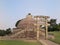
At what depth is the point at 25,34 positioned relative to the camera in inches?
1256

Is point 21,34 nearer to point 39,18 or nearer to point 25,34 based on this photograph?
point 25,34

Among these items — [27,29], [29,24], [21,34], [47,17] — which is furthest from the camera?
[29,24]

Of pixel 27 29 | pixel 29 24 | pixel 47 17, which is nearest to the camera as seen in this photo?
pixel 47 17

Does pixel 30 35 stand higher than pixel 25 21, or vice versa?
pixel 25 21

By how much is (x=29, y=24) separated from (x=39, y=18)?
10862mm

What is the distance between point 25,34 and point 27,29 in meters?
2.17

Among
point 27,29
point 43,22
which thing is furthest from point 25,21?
point 43,22

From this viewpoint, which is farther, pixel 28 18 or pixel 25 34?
pixel 28 18

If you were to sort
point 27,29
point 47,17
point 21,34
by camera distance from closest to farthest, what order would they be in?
1. point 47,17
2. point 21,34
3. point 27,29

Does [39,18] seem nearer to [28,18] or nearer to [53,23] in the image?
[28,18]

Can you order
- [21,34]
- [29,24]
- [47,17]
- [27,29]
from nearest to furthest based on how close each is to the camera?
[47,17] → [21,34] → [27,29] → [29,24]

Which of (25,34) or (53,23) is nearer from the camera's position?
(25,34)

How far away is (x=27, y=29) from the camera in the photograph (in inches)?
1336

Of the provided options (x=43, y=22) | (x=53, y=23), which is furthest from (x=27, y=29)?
(x=53, y=23)
